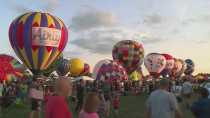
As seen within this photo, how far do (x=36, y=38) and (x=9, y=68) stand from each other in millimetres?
8629

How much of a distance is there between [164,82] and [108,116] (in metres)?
11.9

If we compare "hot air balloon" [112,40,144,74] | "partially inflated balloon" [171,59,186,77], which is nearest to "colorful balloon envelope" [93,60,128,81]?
"hot air balloon" [112,40,144,74]

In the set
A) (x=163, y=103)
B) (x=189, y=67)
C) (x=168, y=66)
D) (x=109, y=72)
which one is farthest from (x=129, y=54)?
(x=189, y=67)

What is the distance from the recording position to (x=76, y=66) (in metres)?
83.7

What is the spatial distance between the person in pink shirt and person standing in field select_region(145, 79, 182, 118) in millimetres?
2109

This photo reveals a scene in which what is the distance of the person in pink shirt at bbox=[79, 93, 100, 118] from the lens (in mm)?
6359

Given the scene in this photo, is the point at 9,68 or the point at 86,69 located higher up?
the point at 9,68

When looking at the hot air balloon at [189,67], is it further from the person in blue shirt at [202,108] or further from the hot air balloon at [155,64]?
the person in blue shirt at [202,108]

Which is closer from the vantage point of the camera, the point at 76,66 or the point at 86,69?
the point at 76,66

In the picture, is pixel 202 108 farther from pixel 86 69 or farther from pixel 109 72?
pixel 86 69

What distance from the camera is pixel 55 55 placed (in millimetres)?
36219

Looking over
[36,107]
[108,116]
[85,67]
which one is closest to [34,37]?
[108,116]

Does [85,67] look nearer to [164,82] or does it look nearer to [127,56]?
[127,56]

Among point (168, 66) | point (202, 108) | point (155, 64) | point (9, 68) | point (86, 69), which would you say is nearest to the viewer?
point (202, 108)
